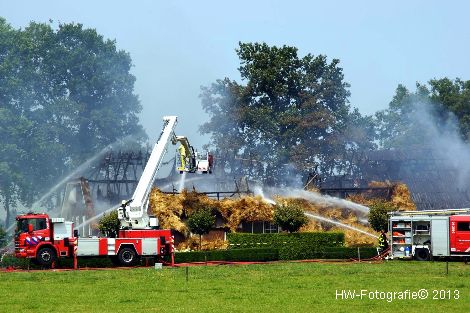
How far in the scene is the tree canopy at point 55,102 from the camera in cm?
Result: 12312

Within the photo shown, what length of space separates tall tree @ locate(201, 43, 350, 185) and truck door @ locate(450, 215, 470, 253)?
47.0 metres

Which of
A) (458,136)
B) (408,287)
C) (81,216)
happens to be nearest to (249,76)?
(458,136)

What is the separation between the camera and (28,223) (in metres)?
59.9

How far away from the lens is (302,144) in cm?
11544

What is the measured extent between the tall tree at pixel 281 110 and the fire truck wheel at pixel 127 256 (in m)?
52.2

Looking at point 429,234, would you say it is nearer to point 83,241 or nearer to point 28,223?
point 83,241

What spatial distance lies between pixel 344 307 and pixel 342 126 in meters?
88.4

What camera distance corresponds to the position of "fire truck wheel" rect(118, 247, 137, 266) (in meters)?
59.5

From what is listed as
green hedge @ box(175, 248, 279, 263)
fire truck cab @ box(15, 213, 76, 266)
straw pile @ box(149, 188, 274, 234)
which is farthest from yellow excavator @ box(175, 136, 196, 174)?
straw pile @ box(149, 188, 274, 234)

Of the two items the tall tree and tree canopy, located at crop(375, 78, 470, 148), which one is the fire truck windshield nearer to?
the tall tree

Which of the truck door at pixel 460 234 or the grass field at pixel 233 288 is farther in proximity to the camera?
the truck door at pixel 460 234

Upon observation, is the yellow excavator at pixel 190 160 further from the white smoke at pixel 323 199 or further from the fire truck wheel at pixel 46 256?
the white smoke at pixel 323 199

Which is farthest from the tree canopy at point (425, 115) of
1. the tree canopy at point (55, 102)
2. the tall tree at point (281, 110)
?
the tree canopy at point (55, 102)

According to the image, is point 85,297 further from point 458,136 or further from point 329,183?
point 458,136
